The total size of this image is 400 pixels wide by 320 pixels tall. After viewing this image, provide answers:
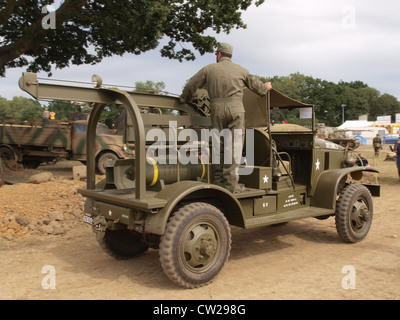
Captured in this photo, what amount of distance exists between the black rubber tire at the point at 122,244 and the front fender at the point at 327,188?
2.83 metres

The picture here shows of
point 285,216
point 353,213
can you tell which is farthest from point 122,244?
point 353,213

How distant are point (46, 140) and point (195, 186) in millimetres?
11947

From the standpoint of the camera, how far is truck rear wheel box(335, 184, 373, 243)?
6.36m

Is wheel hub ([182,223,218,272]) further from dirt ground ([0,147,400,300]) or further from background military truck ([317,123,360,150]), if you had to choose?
background military truck ([317,123,360,150])

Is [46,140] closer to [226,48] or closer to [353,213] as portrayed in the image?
[226,48]

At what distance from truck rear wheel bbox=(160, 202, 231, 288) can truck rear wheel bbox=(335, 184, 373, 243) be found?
243cm

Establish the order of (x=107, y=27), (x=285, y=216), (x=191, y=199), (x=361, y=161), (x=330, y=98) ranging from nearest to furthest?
(x=191, y=199)
(x=285, y=216)
(x=361, y=161)
(x=107, y=27)
(x=330, y=98)

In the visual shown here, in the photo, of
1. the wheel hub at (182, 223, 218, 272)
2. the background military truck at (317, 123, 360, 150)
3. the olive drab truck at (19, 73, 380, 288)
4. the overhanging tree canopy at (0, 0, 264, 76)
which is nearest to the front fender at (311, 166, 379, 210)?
the olive drab truck at (19, 73, 380, 288)

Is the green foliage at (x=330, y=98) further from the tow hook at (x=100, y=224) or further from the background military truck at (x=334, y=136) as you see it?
the tow hook at (x=100, y=224)

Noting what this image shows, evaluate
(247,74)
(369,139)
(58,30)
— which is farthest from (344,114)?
(247,74)

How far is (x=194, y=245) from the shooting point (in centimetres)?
448

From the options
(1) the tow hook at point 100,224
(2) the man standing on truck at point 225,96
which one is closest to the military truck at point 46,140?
(2) the man standing on truck at point 225,96

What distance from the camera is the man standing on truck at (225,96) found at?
5.22m

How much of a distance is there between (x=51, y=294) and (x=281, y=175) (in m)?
3.47
